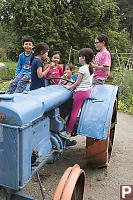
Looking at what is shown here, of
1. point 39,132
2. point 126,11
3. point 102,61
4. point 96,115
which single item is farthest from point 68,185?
point 126,11

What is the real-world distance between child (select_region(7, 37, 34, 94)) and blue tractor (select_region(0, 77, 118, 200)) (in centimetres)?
89

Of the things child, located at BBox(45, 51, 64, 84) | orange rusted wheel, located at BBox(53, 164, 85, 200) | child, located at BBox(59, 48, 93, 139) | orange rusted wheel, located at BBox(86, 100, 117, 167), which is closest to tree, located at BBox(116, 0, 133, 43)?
child, located at BBox(45, 51, 64, 84)

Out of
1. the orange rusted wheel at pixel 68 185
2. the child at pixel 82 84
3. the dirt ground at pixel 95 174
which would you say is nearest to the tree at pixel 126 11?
the dirt ground at pixel 95 174

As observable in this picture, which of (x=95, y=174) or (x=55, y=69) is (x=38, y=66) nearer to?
(x=55, y=69)

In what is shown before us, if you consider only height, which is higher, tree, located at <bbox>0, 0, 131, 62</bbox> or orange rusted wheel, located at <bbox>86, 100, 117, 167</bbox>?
tree, located at <bbox>0, 0, 131, 62</bbox>

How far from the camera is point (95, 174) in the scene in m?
3.10

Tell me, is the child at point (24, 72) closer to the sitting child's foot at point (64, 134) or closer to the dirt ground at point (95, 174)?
the sitting child's foot at point (64, 134)

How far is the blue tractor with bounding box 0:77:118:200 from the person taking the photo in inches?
63.8

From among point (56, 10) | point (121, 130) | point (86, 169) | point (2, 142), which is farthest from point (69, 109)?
point (56, 10)

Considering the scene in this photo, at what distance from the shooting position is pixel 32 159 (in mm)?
1974

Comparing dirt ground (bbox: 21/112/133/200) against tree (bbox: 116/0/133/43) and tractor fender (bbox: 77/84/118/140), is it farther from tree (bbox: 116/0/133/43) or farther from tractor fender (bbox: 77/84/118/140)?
tree (bbox: 116/0/133/43)

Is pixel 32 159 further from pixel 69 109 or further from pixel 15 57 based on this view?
pixel 15 57

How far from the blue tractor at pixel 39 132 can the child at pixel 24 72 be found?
2.91 feet

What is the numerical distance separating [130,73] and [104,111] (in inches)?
265
